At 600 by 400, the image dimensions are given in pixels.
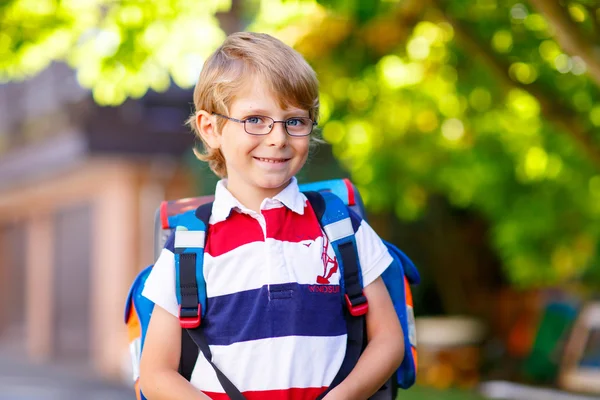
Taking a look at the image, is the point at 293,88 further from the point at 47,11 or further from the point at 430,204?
the point at 430,204

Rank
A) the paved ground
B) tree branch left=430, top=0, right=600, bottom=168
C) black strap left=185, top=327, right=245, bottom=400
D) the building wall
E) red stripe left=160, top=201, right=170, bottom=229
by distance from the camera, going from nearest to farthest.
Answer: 1. black strap left=185, top=327, right=245, bottom=400
2. red stripe left=160, top=201, right=170, bottom=229
3. tree branch left=430, top=0, right=600, bottom=168
4. the paved ground
5. the building wall

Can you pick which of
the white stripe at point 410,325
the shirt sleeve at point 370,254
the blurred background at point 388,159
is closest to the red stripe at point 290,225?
the shirt sleeve at point 370,254

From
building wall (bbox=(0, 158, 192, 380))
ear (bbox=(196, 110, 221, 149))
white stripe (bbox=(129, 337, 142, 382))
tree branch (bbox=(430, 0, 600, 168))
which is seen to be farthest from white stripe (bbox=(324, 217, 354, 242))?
building wall (bbox=(0, 158, 192, 380))

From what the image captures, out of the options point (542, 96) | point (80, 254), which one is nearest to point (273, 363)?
point (542, 96)

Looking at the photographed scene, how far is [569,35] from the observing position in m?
5.29

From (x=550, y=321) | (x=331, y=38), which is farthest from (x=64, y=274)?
(x=331, y=38)

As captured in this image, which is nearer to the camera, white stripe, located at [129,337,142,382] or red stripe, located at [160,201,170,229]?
white stripe, located at [129,337,142,382]

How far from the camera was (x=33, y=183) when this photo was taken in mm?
19297

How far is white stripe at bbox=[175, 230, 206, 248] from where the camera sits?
228 cm

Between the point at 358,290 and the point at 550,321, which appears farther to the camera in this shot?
the point at 550,321

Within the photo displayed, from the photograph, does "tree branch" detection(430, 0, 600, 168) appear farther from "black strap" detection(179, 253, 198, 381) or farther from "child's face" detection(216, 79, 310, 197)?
"black strap" detection(179, 253, 198, 381)

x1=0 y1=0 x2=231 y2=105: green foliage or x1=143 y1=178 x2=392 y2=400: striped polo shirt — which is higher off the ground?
x1=0 y1=0 x2=231 y2=105: green foliage

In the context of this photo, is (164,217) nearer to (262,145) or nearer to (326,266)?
(262,145)

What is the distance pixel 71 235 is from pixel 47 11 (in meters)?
12.6
